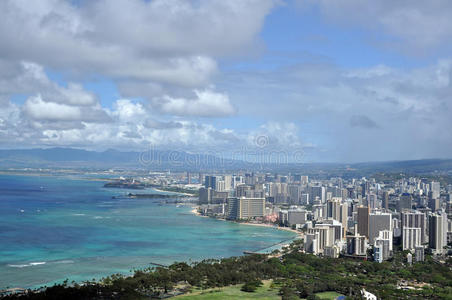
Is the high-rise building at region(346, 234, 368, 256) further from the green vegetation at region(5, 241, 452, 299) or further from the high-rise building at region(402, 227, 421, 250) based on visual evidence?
the high-rise building at region(402, 227, 421, 250)

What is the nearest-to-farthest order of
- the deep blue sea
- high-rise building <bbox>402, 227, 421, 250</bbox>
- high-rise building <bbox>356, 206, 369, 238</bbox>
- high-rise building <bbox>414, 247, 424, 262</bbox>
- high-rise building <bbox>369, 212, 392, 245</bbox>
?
the deep blue sea
high-rise building <bbox>414, 247, 424, 262</bbox>
high-rise building <bbox>402, 227, 421, 250</bbox>
high-rise building <bbox>369, 212, 392, 245</bbox>
high-rise building <bbox>356, 206, 369, 238</bbox>

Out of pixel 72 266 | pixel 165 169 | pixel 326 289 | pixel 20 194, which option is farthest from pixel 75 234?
pixel 165 169

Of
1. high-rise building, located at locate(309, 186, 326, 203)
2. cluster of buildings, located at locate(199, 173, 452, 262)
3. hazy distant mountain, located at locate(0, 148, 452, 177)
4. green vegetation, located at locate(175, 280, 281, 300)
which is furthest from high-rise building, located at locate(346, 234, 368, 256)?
hazy distant mountain, located at locate(0, 148, 452, 177)

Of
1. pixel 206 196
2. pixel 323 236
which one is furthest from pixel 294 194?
pixel 323 236

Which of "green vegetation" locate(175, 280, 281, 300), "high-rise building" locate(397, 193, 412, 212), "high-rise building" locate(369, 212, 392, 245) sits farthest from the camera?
"high-rise building" locate(397, 193, 412, 212)

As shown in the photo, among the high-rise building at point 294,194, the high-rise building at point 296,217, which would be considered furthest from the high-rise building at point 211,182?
the high-rise building at point 296,217

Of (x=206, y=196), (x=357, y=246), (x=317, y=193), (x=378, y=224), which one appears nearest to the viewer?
(x=357, y=246)

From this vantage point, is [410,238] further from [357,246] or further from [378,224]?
[357,246]
